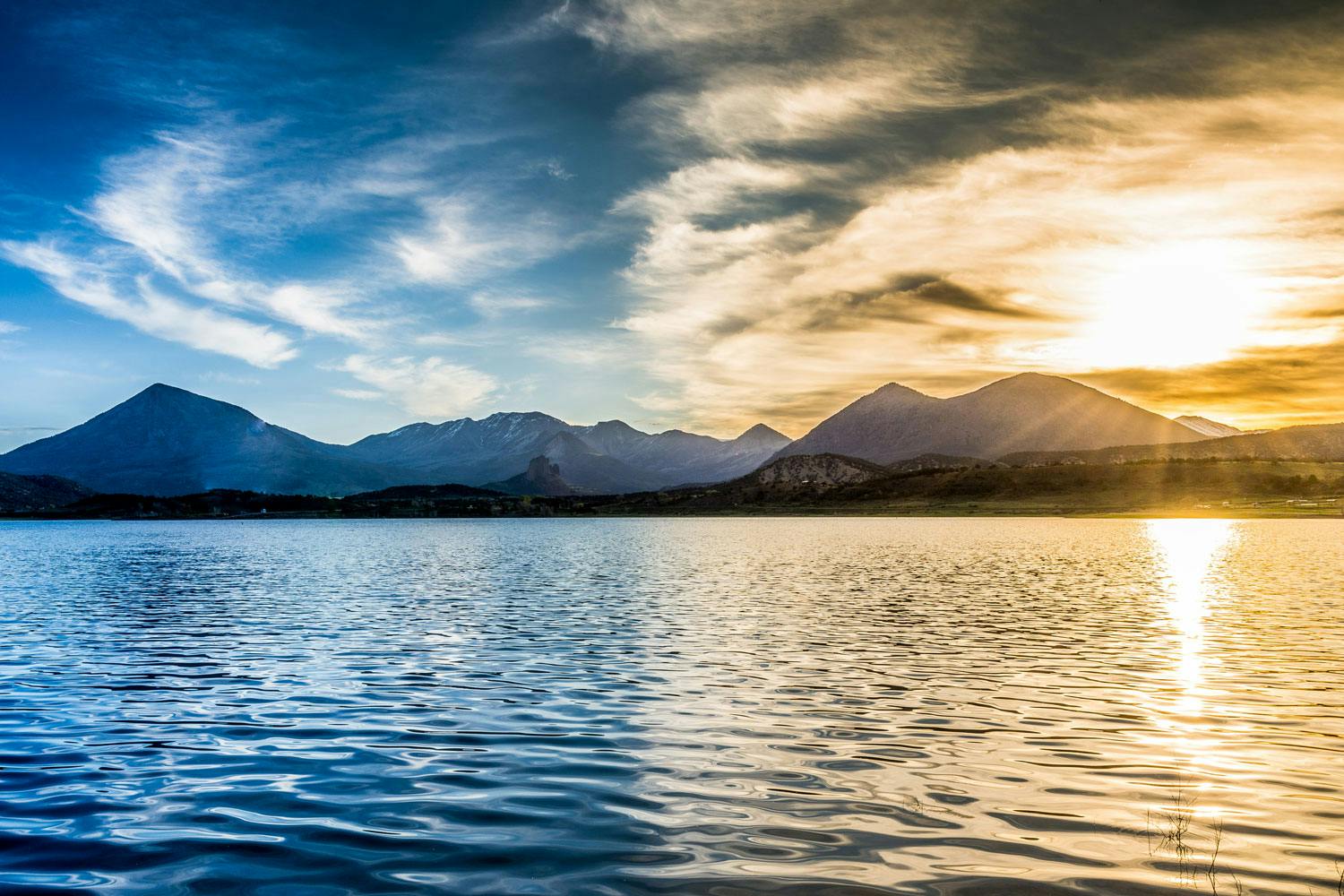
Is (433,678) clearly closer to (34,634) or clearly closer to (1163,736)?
(1163,736)

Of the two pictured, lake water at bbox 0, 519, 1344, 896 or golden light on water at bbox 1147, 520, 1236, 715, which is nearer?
lake water at bbox 0, 519, 1344, 896

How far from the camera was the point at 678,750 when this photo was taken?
2072 cm

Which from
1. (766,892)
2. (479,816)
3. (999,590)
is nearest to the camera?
(766,892)

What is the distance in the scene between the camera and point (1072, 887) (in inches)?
491

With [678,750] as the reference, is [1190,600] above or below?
below

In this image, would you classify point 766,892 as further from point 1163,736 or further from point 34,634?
point 34,634

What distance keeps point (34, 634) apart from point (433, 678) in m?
23.6

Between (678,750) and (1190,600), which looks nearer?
(678,750)

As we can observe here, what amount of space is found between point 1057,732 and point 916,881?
37.0ft

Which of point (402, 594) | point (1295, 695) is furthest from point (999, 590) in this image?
point (402, 594)

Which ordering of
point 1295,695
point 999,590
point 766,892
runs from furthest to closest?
1. point 999,590
2. point 1295,695
3. point 766,892

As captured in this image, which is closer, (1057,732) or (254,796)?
(254,796)

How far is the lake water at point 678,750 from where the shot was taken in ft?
44.4

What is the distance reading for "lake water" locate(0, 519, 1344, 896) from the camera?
13.5m
